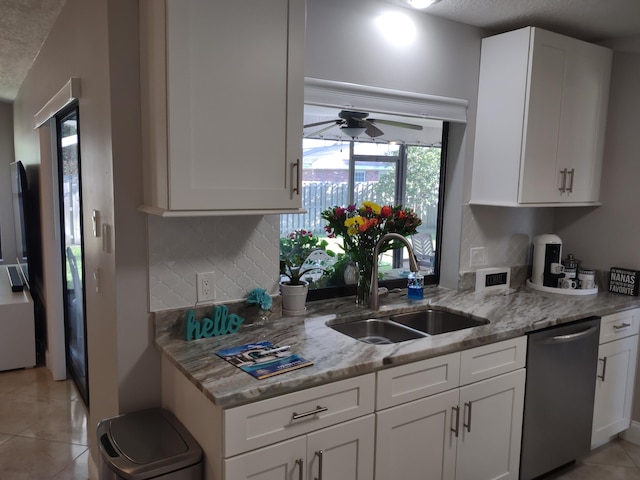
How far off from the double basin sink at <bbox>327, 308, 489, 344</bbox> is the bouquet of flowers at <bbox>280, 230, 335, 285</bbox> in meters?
0.37

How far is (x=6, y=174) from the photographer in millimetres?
5883

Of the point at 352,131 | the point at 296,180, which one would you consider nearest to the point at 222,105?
the point at 296,180

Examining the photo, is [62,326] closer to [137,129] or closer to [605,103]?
[137,129]

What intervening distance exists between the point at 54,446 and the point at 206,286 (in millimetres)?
1622

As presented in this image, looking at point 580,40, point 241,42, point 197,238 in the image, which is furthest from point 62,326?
point 580,40

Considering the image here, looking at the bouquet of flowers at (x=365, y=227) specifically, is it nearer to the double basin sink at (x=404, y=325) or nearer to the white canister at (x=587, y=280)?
the double basin sink at (x=404, y=325)

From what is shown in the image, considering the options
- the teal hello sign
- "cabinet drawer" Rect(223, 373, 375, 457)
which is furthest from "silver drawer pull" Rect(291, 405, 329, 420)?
the teal hello sign

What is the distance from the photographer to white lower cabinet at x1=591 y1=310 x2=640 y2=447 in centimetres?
271

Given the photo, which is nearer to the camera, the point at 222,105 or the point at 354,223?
the point at 222,105

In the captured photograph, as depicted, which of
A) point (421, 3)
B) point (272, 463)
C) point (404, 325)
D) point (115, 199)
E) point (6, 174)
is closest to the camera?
point (272, 463)

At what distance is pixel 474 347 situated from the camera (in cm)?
213

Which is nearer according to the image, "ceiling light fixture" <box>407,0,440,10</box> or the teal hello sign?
the teal hello sign

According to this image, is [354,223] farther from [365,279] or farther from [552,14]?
[552,14]

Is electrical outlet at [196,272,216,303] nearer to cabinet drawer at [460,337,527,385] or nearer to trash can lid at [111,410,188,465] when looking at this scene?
trash can lid at [111,410,188,465]
